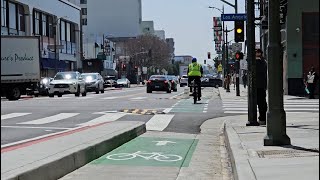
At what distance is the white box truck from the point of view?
3221cm

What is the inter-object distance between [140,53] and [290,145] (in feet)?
338

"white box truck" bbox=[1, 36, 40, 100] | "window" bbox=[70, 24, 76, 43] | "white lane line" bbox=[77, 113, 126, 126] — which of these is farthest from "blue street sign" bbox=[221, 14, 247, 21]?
"window" bbox=[70, 24, 76, 43]

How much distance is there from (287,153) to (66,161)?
3344 mm

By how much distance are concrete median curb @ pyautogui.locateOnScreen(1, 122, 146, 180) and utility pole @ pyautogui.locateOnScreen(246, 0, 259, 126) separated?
356 cm

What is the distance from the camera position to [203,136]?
43.8 feet

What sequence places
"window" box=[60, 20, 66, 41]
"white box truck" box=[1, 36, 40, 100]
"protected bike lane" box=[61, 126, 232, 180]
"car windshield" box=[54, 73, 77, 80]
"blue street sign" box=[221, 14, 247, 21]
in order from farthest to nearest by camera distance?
"window" box=[60, 20, 66, 41] < "car windshield" box=[54, 73, 77, 80] < "white box truck" box=[1, 36, 40, 100] < "blue street sign" box=[221, 14, 247, 21] < "protected bike lane" box=[61, 126, 232, 180]

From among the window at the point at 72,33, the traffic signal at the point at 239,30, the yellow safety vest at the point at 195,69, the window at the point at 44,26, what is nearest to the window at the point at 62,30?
the window at the point at 72,33

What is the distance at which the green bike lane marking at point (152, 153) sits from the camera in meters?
9.32

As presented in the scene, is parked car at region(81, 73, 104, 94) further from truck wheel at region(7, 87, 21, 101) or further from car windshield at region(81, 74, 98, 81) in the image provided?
truck wheel at region(7, 87, 21, 101)

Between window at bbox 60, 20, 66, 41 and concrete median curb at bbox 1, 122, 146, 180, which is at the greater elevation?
window at bbox 60, 20, 66, 41

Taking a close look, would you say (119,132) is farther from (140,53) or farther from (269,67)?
(140,53)

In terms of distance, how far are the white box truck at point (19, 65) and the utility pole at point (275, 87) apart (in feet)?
79.6

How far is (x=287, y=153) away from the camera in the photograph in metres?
8.59

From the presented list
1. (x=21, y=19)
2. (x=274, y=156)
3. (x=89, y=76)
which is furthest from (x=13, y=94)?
(x=21, y=19)
